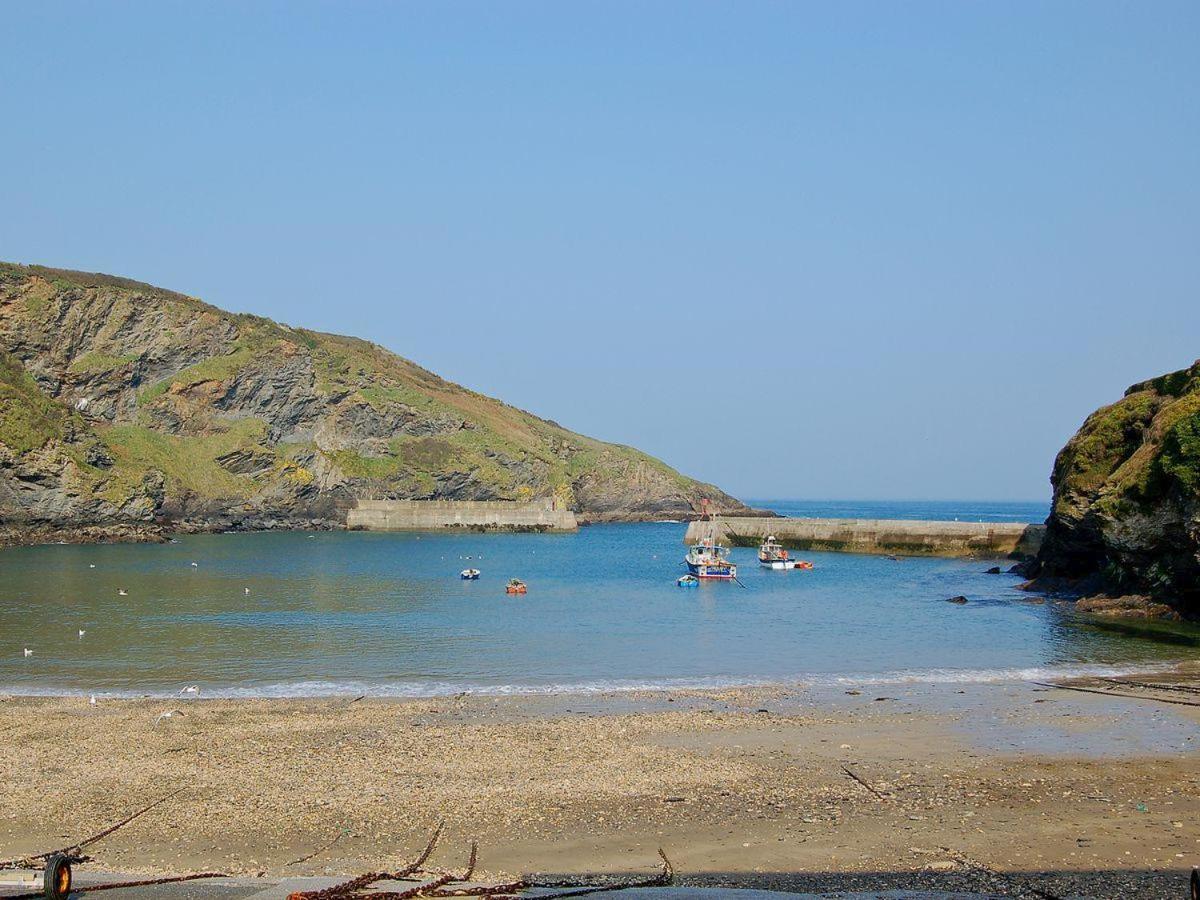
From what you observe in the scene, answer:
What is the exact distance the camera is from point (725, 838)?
12188 mm

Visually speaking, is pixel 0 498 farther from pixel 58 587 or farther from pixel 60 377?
pixel 58 587

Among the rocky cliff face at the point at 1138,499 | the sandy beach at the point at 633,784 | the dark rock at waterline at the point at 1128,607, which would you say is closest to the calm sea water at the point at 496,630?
the dark rock at waterline at the point at 1128,607

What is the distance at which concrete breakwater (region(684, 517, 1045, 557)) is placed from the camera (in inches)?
3216

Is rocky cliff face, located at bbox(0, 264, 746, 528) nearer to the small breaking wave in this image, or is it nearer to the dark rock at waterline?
the small breaking wave

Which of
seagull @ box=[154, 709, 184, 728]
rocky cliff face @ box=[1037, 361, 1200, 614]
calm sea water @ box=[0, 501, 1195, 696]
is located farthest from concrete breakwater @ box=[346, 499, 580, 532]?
seagull @ box=[154, 709, 184, 728]

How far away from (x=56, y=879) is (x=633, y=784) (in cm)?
857

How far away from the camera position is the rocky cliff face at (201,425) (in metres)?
95.3

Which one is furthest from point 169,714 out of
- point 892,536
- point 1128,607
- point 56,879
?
point 892,536

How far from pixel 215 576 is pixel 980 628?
42158 mm

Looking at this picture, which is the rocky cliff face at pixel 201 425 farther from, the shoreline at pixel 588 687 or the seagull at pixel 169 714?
the seagull at pixel 169 714

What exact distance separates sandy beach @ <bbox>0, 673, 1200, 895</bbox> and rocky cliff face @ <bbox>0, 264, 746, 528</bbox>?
267 ft

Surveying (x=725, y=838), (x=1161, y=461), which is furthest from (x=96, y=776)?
(x=1161, y=461)

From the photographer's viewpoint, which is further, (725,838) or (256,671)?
(256,671)

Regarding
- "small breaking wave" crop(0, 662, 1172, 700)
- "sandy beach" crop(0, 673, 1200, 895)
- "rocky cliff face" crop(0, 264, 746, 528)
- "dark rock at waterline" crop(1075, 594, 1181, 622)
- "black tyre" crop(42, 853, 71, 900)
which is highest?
"rocky cliff face" crop(0, 264, 746, 528)
